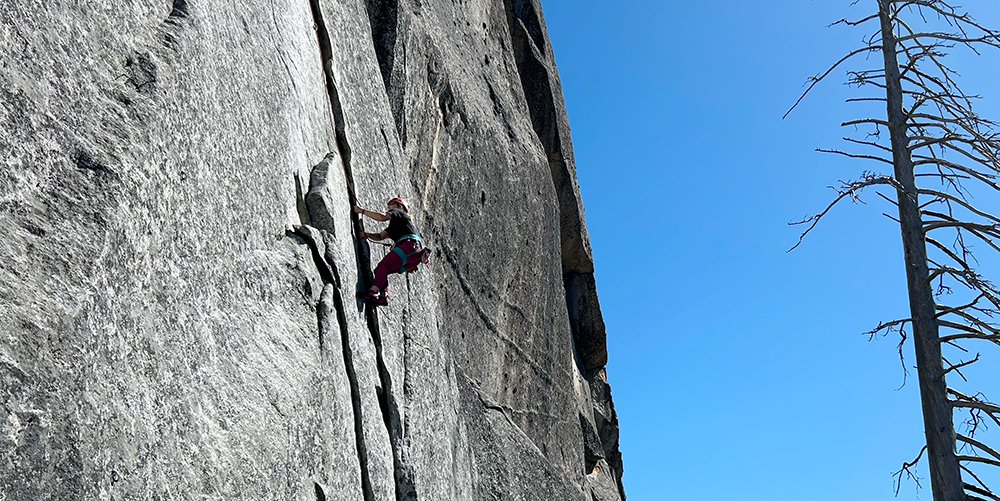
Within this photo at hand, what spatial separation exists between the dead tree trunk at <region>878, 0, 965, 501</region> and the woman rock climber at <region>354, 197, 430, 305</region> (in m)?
5.95

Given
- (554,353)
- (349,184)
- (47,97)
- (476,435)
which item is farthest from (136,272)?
(554,353)

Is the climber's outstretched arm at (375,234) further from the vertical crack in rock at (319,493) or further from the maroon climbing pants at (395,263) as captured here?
the vertical crack in rock at (319,493)

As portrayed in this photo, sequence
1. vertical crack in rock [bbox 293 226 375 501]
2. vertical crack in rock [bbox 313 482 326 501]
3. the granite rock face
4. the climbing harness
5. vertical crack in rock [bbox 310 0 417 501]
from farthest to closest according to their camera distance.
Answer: the climbing harness < vertical crack in rock [bbox 310 0 417 501] < vertical crack in rock [bbox 293 226 375 501] < vertical crack in rock [bbox 313 482 326 501] < the granite rock face

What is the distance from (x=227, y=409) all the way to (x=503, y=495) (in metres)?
7.53

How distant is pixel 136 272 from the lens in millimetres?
5223

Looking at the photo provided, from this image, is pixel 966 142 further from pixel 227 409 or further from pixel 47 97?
pixel 47 97

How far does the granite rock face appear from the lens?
4.54m

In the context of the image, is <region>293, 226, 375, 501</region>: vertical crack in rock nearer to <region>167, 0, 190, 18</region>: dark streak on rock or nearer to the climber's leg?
the climber's leg

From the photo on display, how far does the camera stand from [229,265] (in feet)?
20.9

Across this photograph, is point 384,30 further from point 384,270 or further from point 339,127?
point 384,270

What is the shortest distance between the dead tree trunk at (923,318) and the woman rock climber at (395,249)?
19.5ft

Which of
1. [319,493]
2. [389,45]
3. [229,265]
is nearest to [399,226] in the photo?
[229,265]

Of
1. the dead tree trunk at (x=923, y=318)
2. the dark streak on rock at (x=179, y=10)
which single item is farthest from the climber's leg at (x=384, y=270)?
the dead tree trunk at (x=923, y=318)

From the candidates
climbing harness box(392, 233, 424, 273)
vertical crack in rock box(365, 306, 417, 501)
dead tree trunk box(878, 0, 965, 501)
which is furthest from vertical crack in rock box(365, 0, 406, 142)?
dead tree trunk box(878, 0, 965, 501)
